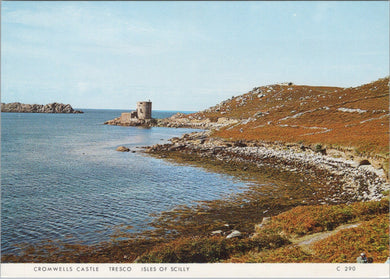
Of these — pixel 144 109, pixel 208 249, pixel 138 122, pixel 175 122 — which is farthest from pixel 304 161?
pixel 144 109

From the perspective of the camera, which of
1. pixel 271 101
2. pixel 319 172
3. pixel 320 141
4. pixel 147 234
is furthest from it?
pixel 271 101

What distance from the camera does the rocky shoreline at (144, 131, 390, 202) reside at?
23109 mm

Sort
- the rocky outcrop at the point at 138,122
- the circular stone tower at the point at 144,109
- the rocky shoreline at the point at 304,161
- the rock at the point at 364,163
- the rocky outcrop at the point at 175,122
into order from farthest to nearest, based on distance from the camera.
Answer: the circular stone tower at the point at 144,109 → the rocky outcrop at the point at 138,122 → the rocky outcrop at the point at 175,122 → the rock at the point at 364,163 → the rocky shoreline at the point at 304,161

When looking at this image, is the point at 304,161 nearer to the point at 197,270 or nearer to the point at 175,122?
the point at 197,270

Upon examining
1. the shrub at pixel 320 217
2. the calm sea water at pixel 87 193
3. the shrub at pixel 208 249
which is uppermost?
the shrub at pixel 320 217

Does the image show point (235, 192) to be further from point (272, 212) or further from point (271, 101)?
point (271, 101)

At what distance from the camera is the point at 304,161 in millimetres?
35656

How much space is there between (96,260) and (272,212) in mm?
11582

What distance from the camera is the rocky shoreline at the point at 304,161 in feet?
75.8

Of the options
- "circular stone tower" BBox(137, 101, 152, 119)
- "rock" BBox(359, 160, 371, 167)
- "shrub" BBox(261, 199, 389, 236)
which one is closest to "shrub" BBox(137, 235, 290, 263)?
"shrub" BBox(261, 199, 389, 236)

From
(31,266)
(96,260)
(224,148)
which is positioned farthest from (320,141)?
(31,266)

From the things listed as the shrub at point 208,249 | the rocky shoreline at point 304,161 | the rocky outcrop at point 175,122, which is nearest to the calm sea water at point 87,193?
the shrub at point 208,249

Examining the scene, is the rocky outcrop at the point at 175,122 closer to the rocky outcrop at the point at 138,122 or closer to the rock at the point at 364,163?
the rocky outcrop at the point at 138,122

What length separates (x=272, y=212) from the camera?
20.0 meters
